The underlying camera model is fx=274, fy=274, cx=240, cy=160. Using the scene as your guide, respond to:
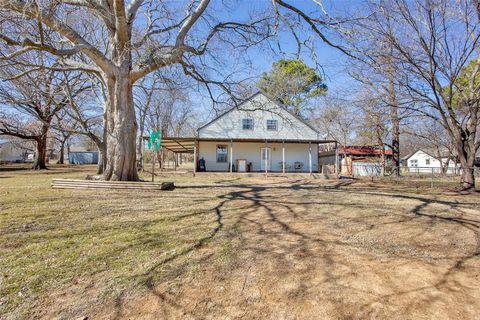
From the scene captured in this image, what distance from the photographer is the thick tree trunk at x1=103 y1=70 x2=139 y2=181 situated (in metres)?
9.33

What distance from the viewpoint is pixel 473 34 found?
10266mm

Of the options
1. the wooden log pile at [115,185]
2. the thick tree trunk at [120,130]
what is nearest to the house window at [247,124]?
the thick tree trunk at [120,130]

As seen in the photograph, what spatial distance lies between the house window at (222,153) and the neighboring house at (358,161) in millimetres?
8278

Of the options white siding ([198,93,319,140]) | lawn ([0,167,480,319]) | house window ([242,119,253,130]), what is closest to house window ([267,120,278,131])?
white siding ([198,93,319,140])

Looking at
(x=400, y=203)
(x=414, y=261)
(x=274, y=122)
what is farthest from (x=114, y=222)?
(x=274, y=122)

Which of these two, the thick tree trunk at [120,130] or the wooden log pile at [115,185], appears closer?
the wooden log pile at [115,185]

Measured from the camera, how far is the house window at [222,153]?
21.4 metres

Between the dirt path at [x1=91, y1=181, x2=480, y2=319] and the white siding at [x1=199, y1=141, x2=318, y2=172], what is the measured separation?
16.2m

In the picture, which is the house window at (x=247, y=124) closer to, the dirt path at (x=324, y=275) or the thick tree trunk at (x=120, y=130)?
the thick tree trunk at (x=120, y=130)

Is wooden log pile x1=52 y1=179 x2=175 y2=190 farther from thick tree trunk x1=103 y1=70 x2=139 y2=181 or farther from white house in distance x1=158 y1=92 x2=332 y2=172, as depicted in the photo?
white house in distance x1=158 y1=92 x2=332 y2=172

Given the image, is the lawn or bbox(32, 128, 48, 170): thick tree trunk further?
bbox(32, 128, 48, 170): thick tree trunk

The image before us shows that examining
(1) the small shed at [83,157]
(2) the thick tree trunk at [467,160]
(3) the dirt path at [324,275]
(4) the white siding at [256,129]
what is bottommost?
(3) the dirt path at [324,275]

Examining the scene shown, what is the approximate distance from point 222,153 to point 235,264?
18.4 m

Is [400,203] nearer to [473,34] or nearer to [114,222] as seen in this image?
[114,222]
